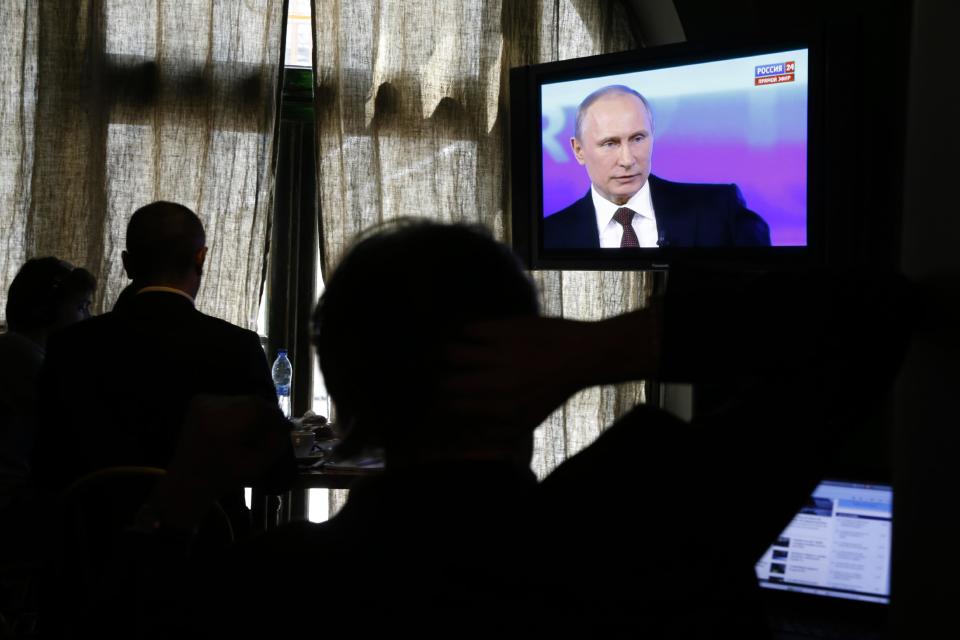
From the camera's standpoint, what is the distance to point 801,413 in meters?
0.52

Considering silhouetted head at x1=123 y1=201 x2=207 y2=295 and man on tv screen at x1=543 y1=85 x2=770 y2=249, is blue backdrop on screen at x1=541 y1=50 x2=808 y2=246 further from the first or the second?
silhouetted head at x1=123 y1=201 x2=207 y2=295

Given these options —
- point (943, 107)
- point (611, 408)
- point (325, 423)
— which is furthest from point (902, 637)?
point (611, 408)

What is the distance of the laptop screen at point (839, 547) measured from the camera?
5.44 feet

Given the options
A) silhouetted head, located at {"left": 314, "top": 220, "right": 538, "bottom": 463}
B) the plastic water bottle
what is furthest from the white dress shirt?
silhouetted head, located at {"left": 314, "top": 220, "right": 538, "bottom": 463}

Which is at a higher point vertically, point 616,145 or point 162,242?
point 616,145

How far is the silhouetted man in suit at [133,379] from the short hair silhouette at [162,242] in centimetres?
7

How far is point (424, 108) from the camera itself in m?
3.36

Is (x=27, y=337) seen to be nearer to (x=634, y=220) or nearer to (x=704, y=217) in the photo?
(x=634, y=220)

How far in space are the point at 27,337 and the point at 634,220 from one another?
1.95m

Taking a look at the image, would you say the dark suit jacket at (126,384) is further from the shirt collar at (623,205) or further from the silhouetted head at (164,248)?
the shirt collar at (623,205)

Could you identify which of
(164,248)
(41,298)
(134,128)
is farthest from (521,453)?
(134,128)

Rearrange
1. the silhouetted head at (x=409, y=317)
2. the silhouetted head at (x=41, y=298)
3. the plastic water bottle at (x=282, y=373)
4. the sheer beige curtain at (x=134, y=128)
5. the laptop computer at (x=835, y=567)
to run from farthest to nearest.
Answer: the plastic water bottle at (x=282, y=373) → the sheer beige curtain at (x=134, y=128) → the silhouetted head at (x=41, y=298) → the laptop computer at (x=835, y=567) → the silhouetted head at (x=409, y=317)

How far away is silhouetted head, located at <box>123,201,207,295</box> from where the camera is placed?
2.24 meters

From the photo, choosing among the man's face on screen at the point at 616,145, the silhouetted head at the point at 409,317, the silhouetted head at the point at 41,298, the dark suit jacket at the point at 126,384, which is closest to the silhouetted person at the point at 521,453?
the silhouetted head at the point at 409,317
